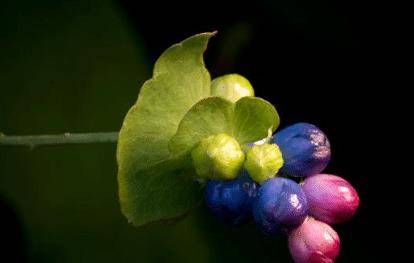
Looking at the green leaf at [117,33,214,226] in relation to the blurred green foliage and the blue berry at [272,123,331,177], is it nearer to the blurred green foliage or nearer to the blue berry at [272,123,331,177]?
the blue berry at [272,123,331,177]

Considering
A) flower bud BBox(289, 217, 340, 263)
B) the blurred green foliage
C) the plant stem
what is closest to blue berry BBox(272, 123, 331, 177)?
flower bud BBox(289, 217, 340, 263)

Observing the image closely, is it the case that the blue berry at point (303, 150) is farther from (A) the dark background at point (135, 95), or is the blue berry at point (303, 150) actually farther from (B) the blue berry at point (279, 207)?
(A) the dark background at point (135, 95)

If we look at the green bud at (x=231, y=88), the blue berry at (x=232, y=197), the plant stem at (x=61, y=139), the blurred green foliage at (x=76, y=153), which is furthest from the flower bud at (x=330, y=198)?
the blurred green foliage at (x=76, y=153)

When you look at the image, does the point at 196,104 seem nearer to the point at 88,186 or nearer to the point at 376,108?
the point at 88,186

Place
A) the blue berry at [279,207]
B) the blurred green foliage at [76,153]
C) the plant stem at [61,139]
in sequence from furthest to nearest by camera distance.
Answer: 1. the blurred green foliage at [76,153]
2. the plant stem at [61,139]
3. the blue berry at [279,207]

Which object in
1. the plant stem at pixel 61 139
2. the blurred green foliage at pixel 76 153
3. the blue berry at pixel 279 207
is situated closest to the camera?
the blue berry at pixel 279 207

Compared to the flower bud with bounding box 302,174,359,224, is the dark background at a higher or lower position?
lower

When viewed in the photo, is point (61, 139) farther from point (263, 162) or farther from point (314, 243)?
point (314, 243)
